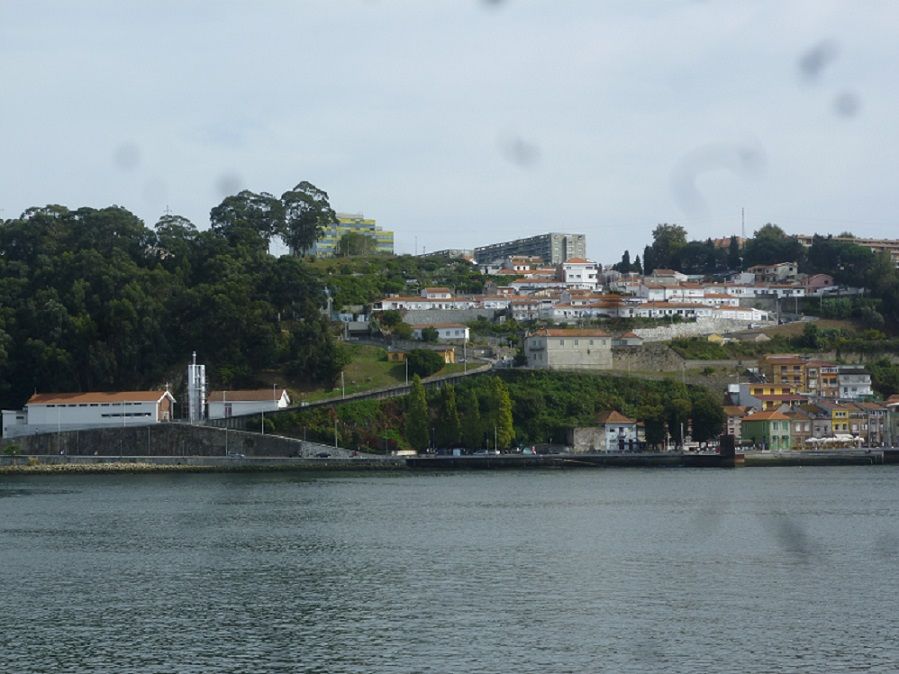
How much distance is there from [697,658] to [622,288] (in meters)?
78.1

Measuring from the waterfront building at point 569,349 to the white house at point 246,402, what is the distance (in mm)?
14420

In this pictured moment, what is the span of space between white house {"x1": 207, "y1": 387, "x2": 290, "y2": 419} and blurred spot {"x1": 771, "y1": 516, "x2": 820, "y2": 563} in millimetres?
34179

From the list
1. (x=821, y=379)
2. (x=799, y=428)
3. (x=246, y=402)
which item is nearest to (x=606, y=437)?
(x=799, y=428)

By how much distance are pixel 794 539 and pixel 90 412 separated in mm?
43648

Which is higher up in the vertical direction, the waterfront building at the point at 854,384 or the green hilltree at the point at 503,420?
the waterfront building at the point at 854,384

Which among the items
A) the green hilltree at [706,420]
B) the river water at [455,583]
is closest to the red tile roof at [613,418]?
the green hilltree at [706,420]

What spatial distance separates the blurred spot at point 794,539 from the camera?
31.3 m

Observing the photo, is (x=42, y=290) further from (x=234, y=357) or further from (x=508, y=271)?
(x=508, y=271)

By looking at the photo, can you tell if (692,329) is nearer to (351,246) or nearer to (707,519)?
(351,246)

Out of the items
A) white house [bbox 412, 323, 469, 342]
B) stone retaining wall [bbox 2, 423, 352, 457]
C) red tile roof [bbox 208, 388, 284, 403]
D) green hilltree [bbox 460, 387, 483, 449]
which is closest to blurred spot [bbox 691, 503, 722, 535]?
green hilltree [bbox 460, 387, 483, 449]

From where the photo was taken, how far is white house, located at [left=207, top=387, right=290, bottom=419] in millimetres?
67562

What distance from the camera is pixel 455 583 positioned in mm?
27703

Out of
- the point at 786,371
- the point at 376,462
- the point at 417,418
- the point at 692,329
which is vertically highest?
the point at 692,329

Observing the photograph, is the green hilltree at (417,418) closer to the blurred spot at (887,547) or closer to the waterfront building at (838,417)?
the waterfront building at (838,417)
